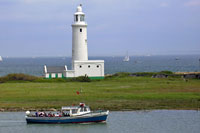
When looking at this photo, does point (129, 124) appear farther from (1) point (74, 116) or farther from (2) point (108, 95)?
(2) point (108, 95)

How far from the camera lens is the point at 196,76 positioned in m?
68.9

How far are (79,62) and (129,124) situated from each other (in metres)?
31.9

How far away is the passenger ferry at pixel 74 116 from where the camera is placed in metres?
39.2

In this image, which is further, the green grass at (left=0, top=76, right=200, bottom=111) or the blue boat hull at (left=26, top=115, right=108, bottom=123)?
the green grass at (left=0, top=76, right=200, bottom=111)

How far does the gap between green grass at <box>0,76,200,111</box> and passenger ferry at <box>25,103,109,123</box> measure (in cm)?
430

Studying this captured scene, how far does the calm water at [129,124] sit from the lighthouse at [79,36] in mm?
29391

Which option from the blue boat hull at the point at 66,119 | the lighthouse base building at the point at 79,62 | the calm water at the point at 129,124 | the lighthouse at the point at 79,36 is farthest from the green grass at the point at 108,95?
the lighthouse at the point at 79,36

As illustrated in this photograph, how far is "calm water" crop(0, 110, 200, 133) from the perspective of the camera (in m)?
36.8

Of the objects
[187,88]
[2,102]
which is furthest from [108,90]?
[2,102]

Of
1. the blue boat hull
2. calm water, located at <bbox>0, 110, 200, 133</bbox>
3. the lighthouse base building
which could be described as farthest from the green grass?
the lighthouse base building

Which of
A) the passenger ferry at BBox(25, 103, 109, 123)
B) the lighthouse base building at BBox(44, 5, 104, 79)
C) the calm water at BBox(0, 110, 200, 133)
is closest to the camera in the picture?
the calm water at BBox(0, 110, 200, 133)

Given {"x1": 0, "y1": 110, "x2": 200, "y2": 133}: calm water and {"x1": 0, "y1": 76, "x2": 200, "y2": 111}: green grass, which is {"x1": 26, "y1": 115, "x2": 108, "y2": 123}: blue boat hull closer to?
{"x1": 0, "y1": 110, "x2": 200, "y2": 133}: calm water

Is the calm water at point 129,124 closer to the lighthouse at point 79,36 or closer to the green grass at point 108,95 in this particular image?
the green grass at point 108,95

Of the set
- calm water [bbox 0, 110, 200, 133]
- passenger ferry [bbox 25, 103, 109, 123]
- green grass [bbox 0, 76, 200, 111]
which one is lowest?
calm water [bbox 0, 110, 200, 133]
